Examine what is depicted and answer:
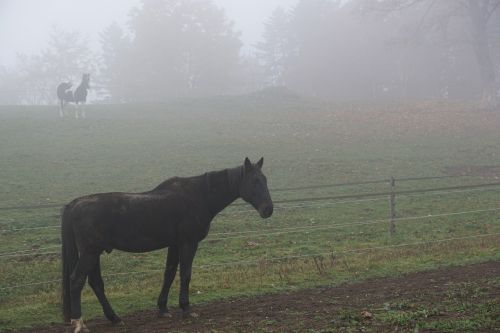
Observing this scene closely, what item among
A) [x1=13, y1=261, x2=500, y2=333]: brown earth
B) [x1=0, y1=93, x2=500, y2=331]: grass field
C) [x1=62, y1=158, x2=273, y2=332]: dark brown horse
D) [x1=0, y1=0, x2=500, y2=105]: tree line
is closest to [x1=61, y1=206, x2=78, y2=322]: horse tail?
[x1=62, y1=158, x2=273, y2=332]: dark brown horse

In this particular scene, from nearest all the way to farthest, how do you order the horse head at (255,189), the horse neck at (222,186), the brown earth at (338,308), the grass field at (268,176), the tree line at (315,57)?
the brown earth at (338,308)
the horse head at (255,189)
the horse neck at (222,186)
the grass field at (268,176)
the tree line at (315,57)

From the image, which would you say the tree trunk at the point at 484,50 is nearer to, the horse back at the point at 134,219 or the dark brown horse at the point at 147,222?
the dark brown horse at the point at 147,222

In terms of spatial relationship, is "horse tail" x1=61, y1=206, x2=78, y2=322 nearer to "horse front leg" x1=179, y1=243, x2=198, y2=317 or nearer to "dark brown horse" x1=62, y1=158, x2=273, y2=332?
"dark brown horse" x1=62, y1=158, x2=273, y2=332

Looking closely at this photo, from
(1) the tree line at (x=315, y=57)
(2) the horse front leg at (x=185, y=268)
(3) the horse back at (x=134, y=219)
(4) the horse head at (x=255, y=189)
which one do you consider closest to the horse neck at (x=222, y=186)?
(4) the horse head at (x=255, y=189)

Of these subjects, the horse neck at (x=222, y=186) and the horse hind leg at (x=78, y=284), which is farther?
the horse neck at (x=222, y=186)

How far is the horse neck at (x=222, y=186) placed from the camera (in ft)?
27.8

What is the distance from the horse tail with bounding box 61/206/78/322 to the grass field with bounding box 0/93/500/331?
0.84 meters

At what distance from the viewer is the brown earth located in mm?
6938

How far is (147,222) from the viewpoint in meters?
7.83

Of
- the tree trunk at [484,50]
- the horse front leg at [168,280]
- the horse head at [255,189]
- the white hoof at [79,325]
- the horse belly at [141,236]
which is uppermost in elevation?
the tree trunk at [484,50]

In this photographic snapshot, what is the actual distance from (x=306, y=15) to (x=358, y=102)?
3145cm

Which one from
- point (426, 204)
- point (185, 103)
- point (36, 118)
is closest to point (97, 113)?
point (36, 118)

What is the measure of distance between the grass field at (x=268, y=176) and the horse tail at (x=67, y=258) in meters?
0.84

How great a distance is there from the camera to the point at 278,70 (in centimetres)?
8156
